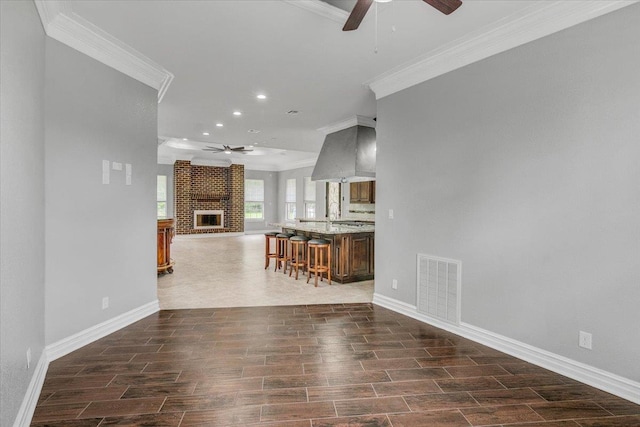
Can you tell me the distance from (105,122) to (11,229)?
1773 mm

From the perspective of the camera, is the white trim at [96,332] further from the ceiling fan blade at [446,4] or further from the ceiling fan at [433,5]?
the ceiling fan blade at [446,4]

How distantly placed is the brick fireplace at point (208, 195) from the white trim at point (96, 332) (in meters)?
8.78

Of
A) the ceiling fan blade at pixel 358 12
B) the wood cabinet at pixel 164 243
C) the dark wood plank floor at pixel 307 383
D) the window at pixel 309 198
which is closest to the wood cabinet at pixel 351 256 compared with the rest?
the dark wood plank floor at pixel 307 383

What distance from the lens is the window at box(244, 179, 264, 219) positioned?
13.7 m

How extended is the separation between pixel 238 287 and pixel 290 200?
8.49 metres

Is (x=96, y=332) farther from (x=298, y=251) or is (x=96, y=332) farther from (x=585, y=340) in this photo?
→ (x=585, y=340)

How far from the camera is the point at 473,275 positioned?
3143 mm

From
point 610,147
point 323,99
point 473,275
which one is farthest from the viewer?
point 323,99

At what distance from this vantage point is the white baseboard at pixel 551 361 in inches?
86.8

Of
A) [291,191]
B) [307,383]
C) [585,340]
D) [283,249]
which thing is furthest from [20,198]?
[291,191]

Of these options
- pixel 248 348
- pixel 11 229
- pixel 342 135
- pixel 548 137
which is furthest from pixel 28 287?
pixel 342 135

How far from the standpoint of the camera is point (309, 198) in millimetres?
12266

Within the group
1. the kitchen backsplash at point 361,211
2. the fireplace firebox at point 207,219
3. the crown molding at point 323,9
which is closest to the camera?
the crown molding at point 323,9

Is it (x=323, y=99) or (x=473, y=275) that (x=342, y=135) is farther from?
(x=473, y=275)
